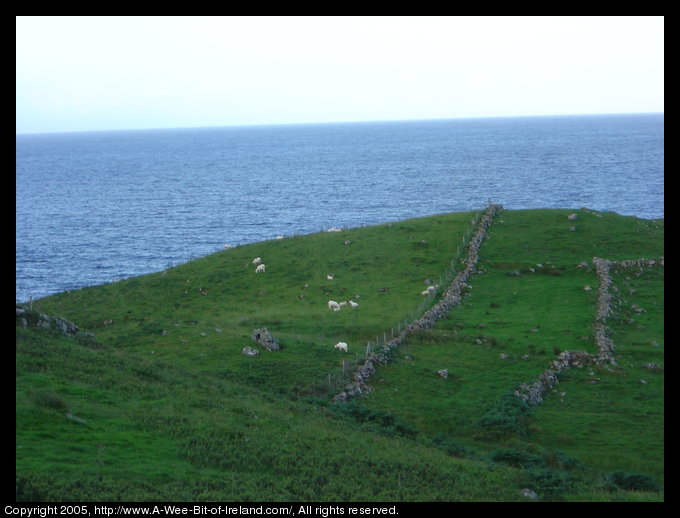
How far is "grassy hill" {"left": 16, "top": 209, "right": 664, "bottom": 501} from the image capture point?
73.3ft

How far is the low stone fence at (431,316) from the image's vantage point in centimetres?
3609

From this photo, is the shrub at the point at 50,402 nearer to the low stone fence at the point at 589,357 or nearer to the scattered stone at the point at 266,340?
the scattered stone at the point at 266,340

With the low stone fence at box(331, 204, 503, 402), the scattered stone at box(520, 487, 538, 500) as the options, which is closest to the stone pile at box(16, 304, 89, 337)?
the low stone fence at box(331, 204, 503, 402)

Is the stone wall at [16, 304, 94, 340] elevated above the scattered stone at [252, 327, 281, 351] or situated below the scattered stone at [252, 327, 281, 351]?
above

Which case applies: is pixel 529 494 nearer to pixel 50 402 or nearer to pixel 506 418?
pixel 506 418

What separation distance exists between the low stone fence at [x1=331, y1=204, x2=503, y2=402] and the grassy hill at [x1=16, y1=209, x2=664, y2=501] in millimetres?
643

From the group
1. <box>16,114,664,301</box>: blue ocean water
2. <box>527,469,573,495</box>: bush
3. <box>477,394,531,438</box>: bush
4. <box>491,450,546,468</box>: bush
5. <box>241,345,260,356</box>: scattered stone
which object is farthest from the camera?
<box>16,114,664,301</box>: blue ocean water

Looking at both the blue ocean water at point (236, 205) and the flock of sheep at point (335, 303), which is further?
the blue ocean water at point (236, 205)

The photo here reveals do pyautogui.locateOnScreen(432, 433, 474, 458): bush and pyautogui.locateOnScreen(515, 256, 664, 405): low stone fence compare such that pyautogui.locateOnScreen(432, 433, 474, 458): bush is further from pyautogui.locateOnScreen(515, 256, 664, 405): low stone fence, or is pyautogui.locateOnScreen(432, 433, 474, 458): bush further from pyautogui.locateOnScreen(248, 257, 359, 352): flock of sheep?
pyautogui.locateOnScreen(248, 257, 359, 352): flock of sheep

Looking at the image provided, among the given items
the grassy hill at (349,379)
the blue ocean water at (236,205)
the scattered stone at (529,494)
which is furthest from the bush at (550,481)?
the blue ocean water at (236,205)

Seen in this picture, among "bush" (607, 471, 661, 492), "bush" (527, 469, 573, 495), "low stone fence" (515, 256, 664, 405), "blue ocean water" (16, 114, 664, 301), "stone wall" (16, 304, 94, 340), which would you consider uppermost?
"blue ocean water" (16, 114, 664, 301)

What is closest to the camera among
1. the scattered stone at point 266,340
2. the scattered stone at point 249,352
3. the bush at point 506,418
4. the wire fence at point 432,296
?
the bush at point 506,418

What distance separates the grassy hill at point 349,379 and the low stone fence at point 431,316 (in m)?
0.64

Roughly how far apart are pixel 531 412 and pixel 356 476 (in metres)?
14.3
